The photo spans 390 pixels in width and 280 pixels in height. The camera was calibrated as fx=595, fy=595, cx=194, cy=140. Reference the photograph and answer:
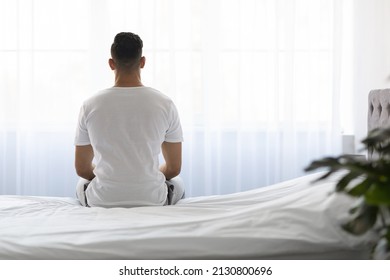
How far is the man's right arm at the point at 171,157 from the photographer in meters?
2.44

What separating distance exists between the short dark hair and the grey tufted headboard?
1183 mm

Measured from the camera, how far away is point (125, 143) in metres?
2.23

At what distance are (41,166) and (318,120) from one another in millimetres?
1889

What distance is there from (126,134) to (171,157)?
30 centimetres

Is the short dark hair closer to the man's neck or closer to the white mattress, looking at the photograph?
the man's neck

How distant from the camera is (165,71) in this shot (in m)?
3.96

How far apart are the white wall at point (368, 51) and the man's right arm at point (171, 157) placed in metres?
1.83

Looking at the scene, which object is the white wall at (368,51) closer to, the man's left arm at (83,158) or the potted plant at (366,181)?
the man's left arm at (83,158)

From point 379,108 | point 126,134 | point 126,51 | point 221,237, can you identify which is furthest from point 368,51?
point 221,237

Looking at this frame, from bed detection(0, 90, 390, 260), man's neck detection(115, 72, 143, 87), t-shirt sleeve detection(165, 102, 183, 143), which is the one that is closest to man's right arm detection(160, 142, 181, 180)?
t-shirt sleeve detection(165, 102, 183, 143)

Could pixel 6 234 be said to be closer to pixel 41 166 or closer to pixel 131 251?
pixel 131 251

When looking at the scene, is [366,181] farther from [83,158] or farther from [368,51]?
[368,51]

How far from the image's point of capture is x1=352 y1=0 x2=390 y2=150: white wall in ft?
12.8

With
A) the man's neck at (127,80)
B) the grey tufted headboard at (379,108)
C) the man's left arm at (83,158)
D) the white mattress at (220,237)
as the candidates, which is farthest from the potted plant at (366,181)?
the grey tufted headboard at (379,108)
